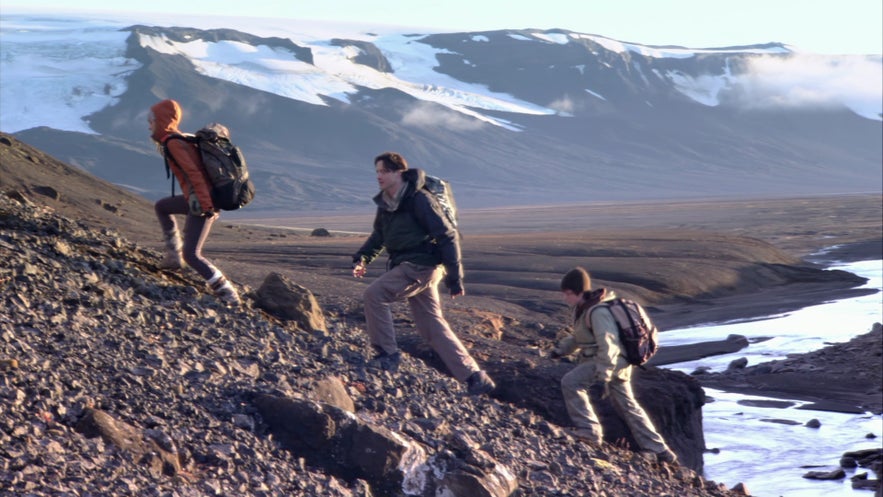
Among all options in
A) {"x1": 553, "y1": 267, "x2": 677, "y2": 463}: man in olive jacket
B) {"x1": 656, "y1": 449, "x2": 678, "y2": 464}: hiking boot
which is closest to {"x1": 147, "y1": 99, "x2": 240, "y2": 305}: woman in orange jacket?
{"x1": 553, "y1": 267, "x2": 677, "y2": 463}: man in olive jacket

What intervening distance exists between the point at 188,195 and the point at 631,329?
2.55m

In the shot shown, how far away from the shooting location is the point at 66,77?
389 feet

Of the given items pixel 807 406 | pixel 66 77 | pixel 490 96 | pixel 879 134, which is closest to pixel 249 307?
pixel 807 406

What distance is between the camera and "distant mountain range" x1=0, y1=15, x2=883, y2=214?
10356 cm

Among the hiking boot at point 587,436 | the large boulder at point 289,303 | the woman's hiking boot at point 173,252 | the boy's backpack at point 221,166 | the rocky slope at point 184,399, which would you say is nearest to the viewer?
the rocky slope at point 184,399

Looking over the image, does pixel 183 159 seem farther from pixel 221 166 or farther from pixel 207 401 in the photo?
pixel 207 401

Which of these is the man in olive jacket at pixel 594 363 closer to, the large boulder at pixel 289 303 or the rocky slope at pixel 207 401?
the rocky slope at pixel 207 401

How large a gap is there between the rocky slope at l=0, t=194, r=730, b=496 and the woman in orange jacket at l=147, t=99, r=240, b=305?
0.58ft

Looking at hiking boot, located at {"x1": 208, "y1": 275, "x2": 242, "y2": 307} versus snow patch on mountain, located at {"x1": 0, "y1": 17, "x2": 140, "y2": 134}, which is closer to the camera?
hiking boot, located at {"x1": 208, "y1": 275, "x2": 242, "y2": 307}

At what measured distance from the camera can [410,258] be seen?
6.61 m

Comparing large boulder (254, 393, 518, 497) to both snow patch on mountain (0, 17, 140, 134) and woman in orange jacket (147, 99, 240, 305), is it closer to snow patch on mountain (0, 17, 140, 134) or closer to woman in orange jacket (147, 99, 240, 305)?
woman in orange jacket (147, 99, 240, 305)

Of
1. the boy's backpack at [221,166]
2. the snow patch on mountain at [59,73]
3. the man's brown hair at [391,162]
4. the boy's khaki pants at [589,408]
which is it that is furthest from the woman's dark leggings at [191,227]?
the snow patch on mountain at [59,73]

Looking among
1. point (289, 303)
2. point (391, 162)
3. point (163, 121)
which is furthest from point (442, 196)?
point (289, 303)

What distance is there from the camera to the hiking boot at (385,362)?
7.07 m
